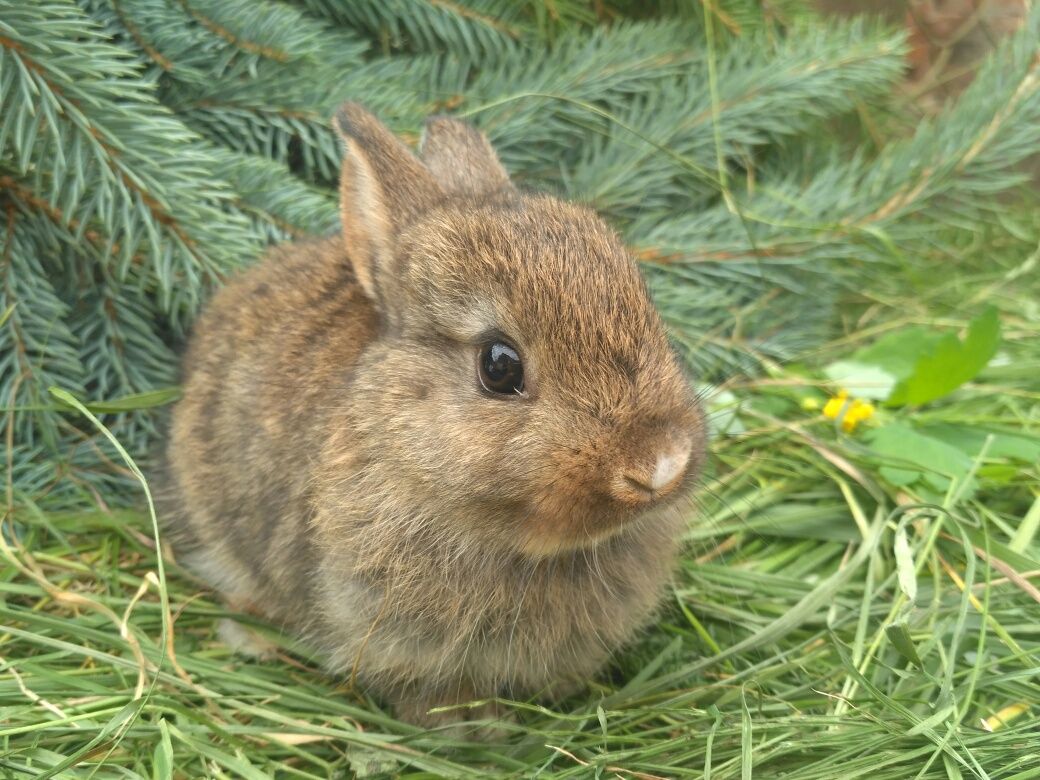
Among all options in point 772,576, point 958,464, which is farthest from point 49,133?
point 958,464

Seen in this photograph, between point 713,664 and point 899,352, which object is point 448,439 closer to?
point 713,664

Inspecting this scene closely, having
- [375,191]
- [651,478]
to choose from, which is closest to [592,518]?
[651,478]

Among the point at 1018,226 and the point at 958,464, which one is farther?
the point at 1018,226

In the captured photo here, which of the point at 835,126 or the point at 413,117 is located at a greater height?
the point at 413,117

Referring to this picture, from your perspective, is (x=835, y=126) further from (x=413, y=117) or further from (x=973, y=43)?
(x=413, y=117)

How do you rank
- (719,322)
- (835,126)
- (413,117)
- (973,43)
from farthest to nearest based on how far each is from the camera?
(973,43), (835,126), (719,322), (413,117)

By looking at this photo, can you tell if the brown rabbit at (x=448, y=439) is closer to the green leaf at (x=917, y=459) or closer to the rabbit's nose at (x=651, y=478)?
the rabbit's nose at (x=651, y=478)

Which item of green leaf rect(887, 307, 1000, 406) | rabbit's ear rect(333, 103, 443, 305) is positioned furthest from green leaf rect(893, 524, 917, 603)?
rabbit's ear rect(333, 103, 443, 305)
